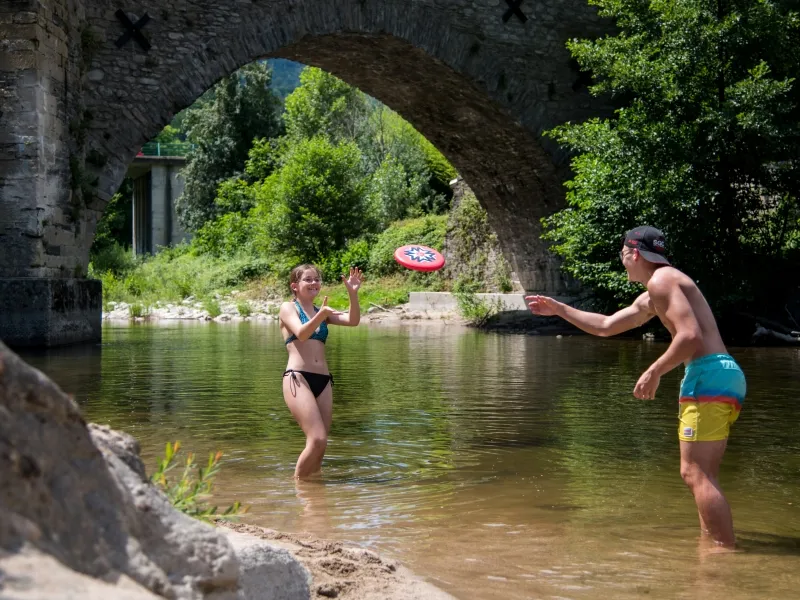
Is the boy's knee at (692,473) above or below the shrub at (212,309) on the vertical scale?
below

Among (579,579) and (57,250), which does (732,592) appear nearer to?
(579,579)

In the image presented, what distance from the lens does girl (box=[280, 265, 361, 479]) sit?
5.91 metres

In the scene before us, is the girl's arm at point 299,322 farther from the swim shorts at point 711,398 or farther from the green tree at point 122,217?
the green tree at point 122,217

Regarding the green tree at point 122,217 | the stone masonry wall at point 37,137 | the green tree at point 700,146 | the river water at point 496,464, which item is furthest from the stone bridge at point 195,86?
the green tree at point 122,217

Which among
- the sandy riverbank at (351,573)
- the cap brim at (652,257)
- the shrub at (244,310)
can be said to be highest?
the cap brim at (652,257)

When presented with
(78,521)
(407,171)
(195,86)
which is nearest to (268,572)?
(78,521)

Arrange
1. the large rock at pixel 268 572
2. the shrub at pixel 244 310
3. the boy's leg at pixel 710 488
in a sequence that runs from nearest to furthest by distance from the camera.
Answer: the large rock at pixel 268 572 < the boy's leg at pixel 710 488 < the shrub at pixel 244 310

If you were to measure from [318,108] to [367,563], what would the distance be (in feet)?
136

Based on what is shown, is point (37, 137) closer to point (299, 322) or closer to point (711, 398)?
point (299, 322)

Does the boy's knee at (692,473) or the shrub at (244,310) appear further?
the shrub at (244,310)

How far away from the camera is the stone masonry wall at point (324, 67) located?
13.9m

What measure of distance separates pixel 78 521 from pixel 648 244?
3.32 m

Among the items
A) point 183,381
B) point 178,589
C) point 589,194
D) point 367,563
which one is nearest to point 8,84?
point 183,381

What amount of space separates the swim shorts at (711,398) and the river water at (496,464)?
48cm
